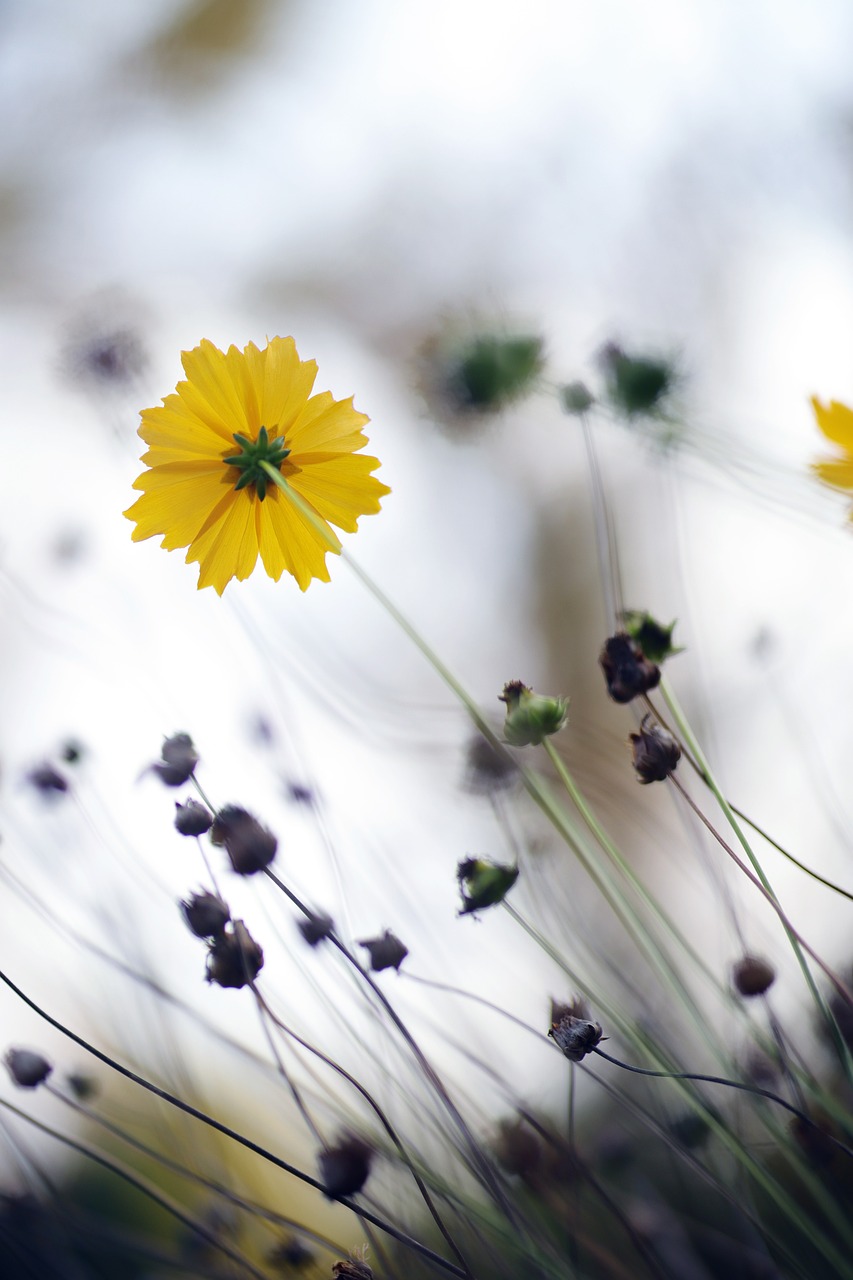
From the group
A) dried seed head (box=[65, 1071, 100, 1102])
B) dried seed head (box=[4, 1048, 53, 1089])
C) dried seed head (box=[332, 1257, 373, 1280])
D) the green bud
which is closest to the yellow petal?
the green bud

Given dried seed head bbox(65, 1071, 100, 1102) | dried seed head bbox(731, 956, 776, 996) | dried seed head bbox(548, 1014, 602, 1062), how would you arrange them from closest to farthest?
dried seed head bbox(548, 1014, 602, 1062) < dried seed head bbox(731, 956, 776, 996) < dried seed head bbox(65, 1071, 100, 1102)

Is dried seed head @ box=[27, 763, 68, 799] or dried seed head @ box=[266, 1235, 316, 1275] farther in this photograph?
dried seed head @ box=[27, 763, 68, 799]

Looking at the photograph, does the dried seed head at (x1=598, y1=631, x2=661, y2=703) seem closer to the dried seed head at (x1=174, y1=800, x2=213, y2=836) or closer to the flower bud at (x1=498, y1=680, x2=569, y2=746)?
the flower bud at (x1=498, y1=680, x2=569, y2=746)

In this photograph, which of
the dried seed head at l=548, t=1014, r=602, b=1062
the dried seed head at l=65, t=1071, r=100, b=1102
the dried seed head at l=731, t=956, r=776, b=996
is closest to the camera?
the dried seed head at l=548, t=1014, r=602, b=1062

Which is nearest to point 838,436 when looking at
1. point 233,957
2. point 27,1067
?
point 233,957

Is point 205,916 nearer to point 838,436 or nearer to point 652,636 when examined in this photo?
point 652,636

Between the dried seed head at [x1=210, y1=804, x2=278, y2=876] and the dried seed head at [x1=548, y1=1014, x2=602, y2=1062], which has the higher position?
the dried seed head at [x1=210, y1=804, x2=278, y2=876]

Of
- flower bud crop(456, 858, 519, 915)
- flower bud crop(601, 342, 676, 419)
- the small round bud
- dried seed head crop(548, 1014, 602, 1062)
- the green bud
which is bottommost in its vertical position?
dried seed head crop(548, 1014, 602, 1062)
